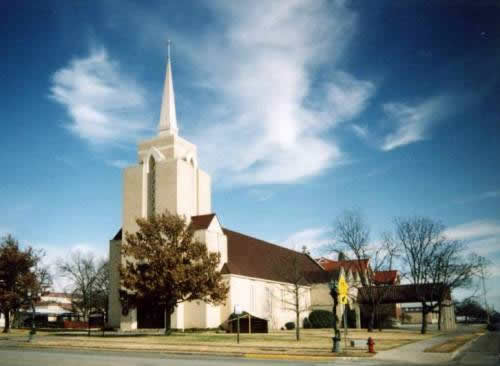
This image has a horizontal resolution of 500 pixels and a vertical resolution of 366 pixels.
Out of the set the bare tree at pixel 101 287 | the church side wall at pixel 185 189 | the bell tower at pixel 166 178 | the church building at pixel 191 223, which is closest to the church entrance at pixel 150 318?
the church building at pixel 191 223

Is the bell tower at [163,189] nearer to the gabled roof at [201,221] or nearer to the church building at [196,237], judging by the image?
the church building at [196,237]

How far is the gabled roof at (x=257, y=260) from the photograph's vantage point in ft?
165

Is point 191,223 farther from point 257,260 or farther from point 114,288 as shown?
point 257,260

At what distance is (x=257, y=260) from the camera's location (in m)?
56.4

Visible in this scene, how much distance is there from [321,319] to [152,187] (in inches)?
1034

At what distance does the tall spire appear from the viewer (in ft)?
171

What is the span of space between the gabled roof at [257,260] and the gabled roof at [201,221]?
464 cm

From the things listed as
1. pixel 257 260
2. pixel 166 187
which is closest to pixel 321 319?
pixel 257 260

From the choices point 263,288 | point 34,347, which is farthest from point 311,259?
point 34,347

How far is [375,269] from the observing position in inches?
1772

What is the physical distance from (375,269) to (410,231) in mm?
5964

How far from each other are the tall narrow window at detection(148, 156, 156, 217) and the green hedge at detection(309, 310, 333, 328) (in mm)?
24435

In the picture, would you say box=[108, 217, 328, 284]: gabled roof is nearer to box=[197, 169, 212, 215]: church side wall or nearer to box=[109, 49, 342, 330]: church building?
box=[109, 49, 342, 330]: church building

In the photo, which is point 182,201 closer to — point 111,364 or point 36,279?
point 36,279
